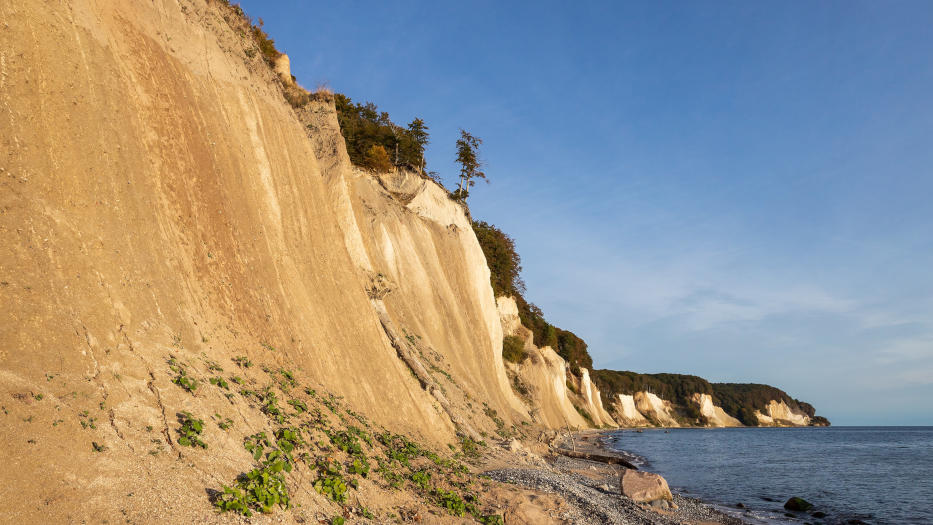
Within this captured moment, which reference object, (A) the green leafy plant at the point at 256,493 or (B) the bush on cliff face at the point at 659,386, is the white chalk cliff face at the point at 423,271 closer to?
(A) the green leafy plant at the point at 256,493

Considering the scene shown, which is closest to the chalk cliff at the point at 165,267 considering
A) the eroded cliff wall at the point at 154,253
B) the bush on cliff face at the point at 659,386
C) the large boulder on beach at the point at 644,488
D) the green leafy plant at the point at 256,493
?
the eroded cliff wall at the point at 154,253

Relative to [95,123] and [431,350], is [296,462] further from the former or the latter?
[431,350]

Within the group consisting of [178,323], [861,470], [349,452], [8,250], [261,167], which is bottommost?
[861,470]

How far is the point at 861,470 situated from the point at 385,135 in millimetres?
40655

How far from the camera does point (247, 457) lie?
26.0 feet

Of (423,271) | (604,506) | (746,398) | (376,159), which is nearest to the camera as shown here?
(604,506)

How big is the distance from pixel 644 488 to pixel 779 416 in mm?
170833

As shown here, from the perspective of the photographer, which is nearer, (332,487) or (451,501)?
(332,487)

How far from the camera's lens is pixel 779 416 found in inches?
6122

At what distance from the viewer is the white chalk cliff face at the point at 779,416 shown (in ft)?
490

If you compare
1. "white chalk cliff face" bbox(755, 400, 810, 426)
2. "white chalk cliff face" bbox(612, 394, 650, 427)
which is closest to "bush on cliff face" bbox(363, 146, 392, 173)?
"white chalk cliff face" bbox(612, 394, 650, 427)

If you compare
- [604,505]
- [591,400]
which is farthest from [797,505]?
[591,400]

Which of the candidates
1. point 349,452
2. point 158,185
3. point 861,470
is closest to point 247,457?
point 349,452

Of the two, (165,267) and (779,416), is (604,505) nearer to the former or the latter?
(165,267)
